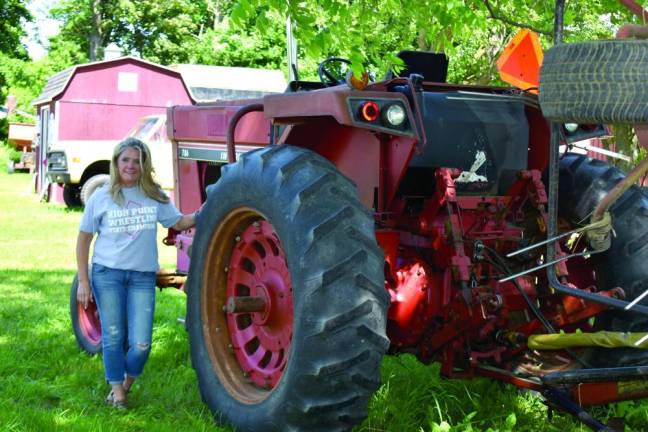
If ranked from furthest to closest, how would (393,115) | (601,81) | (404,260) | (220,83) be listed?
1. (220,83)
2. (404,260)
3. (393,115)
4. (601,81)

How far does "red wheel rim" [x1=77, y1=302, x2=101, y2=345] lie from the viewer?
571cm

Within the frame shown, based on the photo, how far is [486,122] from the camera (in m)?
4.26

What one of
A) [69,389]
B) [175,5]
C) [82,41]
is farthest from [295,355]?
[82,41]

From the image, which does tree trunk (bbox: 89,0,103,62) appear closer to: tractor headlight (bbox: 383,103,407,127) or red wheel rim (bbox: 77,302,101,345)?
red wheel rim (bbox: 77,302,101,345)

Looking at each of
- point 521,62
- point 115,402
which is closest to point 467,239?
point 115,402

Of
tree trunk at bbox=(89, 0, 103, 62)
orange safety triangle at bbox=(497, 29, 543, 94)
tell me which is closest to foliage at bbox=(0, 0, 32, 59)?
tree trunk at bbox=(89, 0, 103, 62)

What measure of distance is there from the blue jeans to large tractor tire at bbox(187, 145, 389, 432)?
50cm

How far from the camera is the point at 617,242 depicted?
4195mm

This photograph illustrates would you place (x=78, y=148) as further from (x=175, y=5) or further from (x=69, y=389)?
(x=175, y=5)

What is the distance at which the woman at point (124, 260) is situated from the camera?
4602 millimetres

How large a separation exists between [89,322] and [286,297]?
2388mm

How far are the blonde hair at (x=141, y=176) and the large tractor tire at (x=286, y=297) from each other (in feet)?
2.34

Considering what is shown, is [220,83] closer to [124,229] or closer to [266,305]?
[124,229]

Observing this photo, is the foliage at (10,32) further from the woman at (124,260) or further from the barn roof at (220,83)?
the woman at (124,260)
